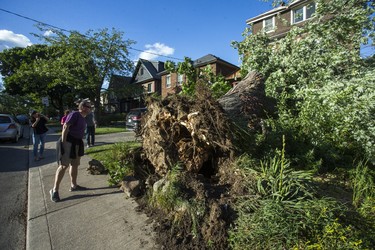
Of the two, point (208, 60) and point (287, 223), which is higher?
point (208, 60)

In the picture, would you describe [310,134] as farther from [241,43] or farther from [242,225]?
[241,43]

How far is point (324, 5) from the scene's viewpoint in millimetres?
6926

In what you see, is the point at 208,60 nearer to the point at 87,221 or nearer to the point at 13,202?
the point at 13,202

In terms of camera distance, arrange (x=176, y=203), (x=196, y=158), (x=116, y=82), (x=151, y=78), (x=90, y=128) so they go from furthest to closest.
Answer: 1. (x=151, y=78)
2. (x=116, y=82)
3. (x=90, y=128)
4. (x=196, y=158)
5. (x=176, y=203)

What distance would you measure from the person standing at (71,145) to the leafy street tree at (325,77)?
4.59 metres

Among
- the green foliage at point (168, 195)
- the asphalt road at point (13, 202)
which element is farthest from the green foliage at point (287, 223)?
the asphalt road at point (13, 202)

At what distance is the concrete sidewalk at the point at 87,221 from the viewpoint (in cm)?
273

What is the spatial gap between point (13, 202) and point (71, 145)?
151cm

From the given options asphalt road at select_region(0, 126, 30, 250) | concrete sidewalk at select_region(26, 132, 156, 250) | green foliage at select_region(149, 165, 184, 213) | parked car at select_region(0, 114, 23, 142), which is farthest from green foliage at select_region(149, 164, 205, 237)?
parked car at select_region(0, 114, 23, 142)

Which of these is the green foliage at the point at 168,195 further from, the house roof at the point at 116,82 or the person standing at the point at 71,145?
the house roof at the point at 116,82

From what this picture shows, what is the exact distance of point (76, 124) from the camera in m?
4.16

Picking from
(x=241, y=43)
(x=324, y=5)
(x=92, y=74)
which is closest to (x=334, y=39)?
(x=324, y=5)

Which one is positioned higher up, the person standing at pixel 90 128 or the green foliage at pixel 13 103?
the green foliage at pixel 13 103


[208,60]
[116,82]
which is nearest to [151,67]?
[208,60]
